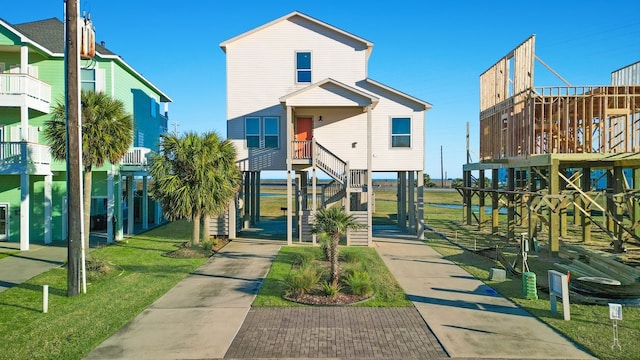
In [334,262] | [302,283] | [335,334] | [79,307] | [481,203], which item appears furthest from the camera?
[481,203]

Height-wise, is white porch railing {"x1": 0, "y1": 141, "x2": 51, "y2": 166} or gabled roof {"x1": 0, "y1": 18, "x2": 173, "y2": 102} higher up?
gabled roof {"x1": 0, "y1": 18, "x2": 173, "y2": 102}

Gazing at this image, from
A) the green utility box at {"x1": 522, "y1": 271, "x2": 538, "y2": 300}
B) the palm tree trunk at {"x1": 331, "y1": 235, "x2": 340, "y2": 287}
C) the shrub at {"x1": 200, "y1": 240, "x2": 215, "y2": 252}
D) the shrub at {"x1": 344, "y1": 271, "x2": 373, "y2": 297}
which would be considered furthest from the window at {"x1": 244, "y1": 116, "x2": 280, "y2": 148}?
the green utility box at {"x1": 522, "y1": 271, "x2": 538, "y2": 300}

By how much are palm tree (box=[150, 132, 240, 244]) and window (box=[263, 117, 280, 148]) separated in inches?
174

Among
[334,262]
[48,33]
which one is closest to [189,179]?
[334,262]

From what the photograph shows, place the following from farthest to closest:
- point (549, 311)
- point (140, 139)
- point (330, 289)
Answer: point (140, 139), point (330, 289), point (549, 311)

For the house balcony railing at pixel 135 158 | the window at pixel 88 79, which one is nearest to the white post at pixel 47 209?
the house balcony railing at pixel 135 158

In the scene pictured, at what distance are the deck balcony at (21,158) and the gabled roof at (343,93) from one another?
34.4 ft

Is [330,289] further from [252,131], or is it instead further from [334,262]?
[252,131]

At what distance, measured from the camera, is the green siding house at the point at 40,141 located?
62.0 feet

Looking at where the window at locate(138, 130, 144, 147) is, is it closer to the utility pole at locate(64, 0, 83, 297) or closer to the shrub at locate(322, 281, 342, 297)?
the utility pole at locate(64, 0, 83, 297)

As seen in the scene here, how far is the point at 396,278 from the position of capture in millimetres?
13773

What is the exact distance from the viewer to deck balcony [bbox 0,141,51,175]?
1869 cm

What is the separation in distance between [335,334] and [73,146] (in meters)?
8.03

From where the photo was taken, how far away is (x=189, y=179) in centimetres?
1789
